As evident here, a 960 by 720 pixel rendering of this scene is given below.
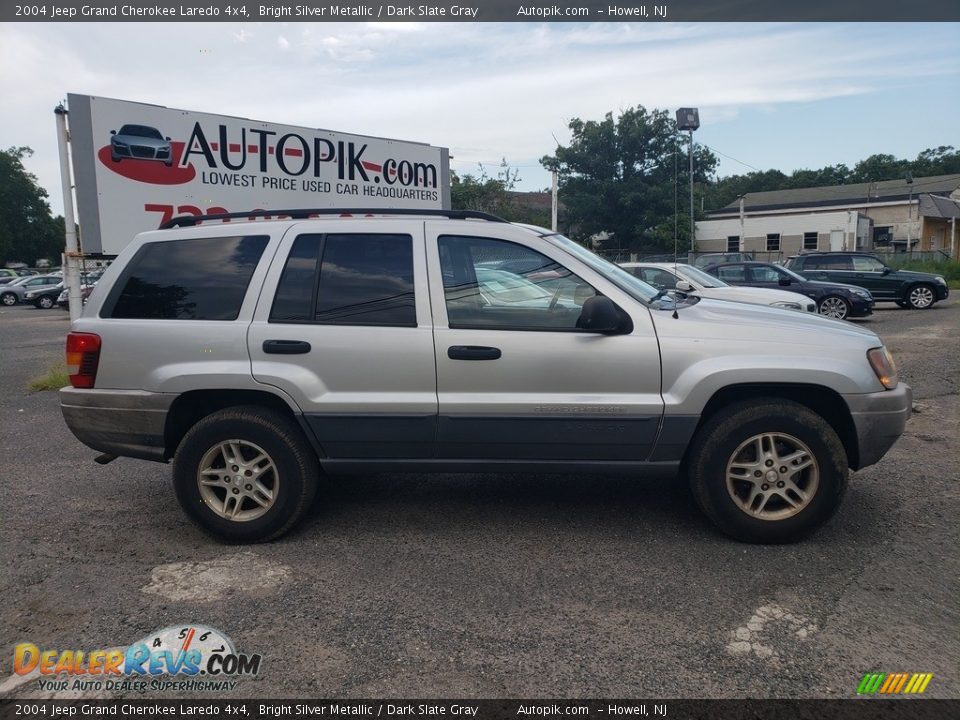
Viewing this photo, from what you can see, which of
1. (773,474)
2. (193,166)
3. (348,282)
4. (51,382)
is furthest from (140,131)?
(773,474)

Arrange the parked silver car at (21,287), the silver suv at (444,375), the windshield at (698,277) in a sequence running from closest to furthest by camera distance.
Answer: the silver suv at (444,375), the windshield at (698,277), the parked silver car at (21,287)

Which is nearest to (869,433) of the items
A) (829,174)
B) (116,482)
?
(116,482)

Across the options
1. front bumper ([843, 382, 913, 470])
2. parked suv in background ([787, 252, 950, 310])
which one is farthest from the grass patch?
parked suv in background ([787, 252, 950, 310])

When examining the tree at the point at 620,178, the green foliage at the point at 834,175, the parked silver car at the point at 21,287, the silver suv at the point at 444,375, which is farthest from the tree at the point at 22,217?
the silver suv at the point at 444,375

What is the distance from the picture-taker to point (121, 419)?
4.15m

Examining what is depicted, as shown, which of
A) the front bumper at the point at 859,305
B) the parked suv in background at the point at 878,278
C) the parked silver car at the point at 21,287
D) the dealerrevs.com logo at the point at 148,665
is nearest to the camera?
the dealerrevs.com logo at the point at 148,665

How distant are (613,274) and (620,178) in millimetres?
37452

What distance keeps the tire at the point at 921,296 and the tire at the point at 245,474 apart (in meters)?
20.1

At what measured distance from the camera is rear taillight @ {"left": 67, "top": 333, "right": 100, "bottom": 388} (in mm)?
4172

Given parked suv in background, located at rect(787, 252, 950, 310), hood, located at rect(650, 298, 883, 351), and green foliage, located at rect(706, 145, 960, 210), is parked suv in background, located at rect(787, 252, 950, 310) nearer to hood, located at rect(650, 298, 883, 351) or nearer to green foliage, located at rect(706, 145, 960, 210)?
hood, located at rect(650, 298, 883, 351)

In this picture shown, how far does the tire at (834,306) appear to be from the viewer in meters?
15.9

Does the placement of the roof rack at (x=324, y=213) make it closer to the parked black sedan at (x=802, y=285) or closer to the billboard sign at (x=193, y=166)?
the billboard sign at (x=193, y=166)

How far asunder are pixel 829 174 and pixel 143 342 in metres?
75.3

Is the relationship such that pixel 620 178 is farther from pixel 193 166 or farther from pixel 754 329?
pixel 754 329
